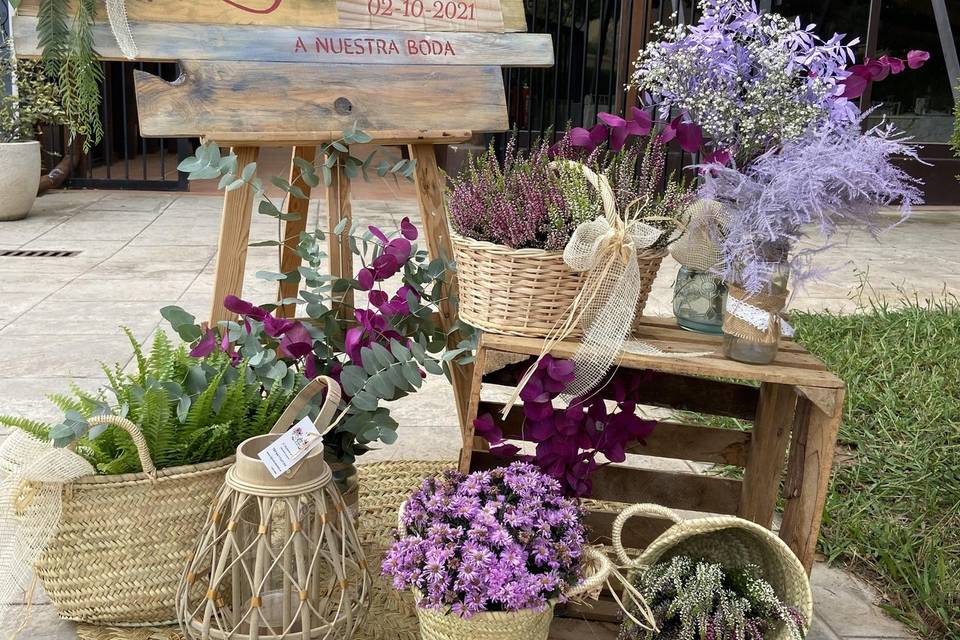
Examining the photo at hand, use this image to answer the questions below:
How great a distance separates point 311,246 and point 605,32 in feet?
21.0

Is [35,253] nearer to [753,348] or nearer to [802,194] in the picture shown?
[753,348]

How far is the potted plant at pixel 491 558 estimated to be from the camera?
147 centimetres

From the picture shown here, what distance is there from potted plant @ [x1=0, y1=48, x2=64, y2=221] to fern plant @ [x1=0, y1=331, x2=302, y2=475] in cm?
472

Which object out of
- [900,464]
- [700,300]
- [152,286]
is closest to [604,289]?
[700,300]

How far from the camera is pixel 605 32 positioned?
7805 millimetres

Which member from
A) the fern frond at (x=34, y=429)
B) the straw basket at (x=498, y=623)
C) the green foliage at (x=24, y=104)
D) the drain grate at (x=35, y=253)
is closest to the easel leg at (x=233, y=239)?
the fern frond at (x=34, y=429)

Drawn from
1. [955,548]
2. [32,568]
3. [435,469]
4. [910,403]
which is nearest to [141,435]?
[32,568]

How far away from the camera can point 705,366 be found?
5.16 ft

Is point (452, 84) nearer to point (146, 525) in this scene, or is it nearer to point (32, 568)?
point (146, 525)

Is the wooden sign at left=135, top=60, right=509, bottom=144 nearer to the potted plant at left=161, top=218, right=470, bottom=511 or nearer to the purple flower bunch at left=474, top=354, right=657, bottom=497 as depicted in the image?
the potted plant at left=161, top=218, right=470, bottom=511

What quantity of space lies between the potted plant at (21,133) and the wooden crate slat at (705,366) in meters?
5.16

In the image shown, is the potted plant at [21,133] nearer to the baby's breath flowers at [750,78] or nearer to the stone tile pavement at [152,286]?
the stone tile pavement at [152,286]

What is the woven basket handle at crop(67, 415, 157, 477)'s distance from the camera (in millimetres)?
1592

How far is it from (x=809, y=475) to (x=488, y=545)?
62 cm
